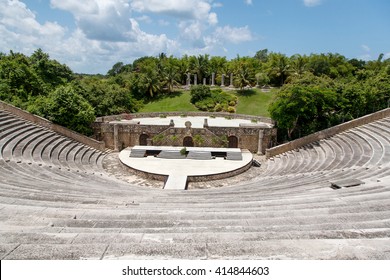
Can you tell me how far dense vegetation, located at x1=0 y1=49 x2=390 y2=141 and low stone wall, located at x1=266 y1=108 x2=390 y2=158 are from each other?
7.11 ft

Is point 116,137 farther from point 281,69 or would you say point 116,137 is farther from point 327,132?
point 281,69

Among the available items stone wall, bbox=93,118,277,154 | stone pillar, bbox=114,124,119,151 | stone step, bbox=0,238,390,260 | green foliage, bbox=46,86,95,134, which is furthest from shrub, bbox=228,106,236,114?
stone step, bbox=0,238,390,260

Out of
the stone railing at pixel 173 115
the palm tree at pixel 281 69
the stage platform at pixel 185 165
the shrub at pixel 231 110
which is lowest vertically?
the stage platform at pixel 185 165

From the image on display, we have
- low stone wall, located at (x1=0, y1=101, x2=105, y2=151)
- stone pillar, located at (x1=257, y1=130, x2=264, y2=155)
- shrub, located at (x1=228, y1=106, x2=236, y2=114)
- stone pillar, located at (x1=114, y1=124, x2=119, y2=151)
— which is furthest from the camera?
shrub, located at (x1=228, y1=106, x2=236, y2=114)

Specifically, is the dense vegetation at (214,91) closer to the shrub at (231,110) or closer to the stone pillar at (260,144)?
the shrub at (231,110)

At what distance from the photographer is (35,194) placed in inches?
335

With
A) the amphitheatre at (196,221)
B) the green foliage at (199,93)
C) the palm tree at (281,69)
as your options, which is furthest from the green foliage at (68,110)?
the palm tree at (281,69)

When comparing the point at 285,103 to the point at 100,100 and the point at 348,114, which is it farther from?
the point at 100,100

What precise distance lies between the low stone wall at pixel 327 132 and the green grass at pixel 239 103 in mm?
17078

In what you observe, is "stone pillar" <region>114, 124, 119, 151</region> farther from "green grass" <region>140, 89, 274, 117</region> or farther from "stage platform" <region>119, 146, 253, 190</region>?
"green grass" <region>140, 89, 274, 117</region>

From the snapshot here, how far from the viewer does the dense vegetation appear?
25391 mm

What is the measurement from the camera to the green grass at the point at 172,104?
4441cm

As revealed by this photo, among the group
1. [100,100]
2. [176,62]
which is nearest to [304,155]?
[100,100]

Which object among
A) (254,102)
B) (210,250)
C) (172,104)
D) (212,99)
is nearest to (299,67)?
(254,102)
